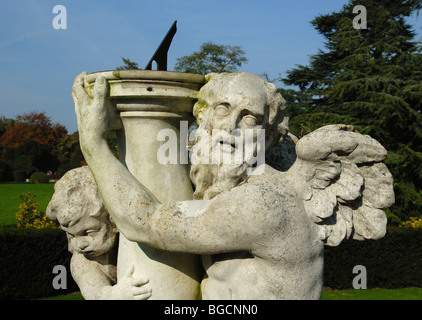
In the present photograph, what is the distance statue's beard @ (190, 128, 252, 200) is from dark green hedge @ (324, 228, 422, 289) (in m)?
6.92

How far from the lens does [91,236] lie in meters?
2.64

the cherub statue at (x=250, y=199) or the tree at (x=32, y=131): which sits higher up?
the tree at (x=32, y=131)

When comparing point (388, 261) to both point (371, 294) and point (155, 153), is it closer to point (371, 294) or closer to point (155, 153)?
point (371, 294)

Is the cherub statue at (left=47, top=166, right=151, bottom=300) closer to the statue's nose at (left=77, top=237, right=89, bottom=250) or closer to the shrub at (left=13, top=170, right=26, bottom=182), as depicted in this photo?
the statue's nose at (left=77, top=237, right=89, bottom=250)

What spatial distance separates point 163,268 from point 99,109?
101 cm

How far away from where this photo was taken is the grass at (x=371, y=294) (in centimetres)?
784

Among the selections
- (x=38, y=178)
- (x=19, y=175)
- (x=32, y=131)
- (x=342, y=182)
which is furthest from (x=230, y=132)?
(x=32, y=131)

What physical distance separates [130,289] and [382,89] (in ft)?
44.9

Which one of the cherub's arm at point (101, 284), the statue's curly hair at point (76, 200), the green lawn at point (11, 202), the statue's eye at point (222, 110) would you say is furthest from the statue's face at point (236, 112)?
the green lawn at point (11, 202)

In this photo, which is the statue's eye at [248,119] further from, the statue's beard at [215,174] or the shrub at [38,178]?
the shrub at [38,178]

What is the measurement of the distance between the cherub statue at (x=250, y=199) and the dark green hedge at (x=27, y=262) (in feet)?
19.9

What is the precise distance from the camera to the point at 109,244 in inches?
106

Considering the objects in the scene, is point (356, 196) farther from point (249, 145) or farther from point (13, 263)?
point (13, 263)
